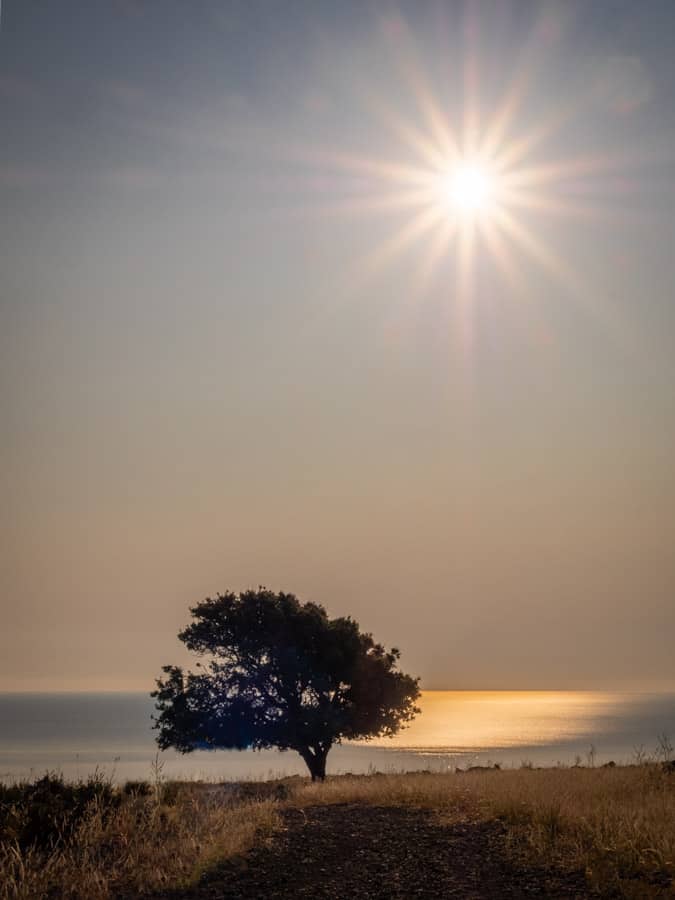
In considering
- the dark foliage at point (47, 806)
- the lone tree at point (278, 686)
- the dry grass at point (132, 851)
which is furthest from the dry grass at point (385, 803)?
the lone tree at point (278, 686)

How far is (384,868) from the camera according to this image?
1120 centimetres

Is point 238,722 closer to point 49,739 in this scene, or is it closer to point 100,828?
point 100,828

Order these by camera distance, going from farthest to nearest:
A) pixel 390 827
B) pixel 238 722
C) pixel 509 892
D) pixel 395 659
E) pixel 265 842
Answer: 1. pixel 395 659
2. pixel 238 722
3. pixel 390 827
4. pixel 265 842
5. pixel 509 892

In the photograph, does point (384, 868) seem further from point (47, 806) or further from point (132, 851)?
point (47, 806)

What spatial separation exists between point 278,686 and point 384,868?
962 inches

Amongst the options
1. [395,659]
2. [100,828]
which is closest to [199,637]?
[395,659]

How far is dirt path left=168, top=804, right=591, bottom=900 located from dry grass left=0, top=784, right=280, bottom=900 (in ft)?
1.68

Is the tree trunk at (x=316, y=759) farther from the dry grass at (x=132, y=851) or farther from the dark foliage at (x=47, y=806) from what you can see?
the dry grass at (x=132, y=851)

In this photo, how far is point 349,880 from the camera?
1062 cm

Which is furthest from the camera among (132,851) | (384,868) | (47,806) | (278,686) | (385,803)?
(278,686)

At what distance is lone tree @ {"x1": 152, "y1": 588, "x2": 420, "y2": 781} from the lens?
113 feet

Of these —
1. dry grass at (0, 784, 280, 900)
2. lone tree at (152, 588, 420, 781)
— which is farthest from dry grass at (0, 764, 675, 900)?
lone tree at (152, 588, 420, 781)

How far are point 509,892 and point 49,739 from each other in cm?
20145

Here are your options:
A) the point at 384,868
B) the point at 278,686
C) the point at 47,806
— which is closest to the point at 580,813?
the point at 384,868
